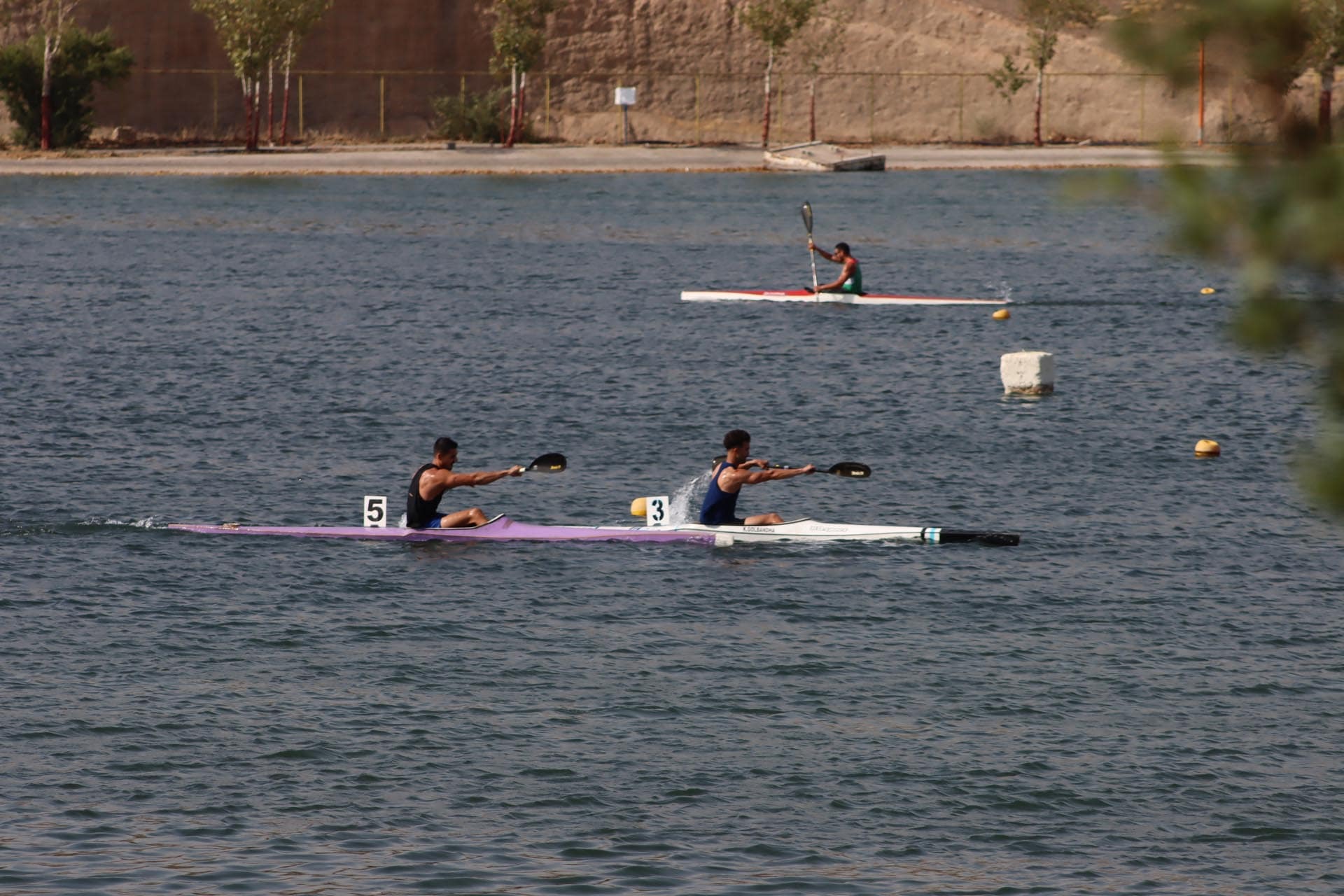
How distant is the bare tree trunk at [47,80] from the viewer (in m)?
82.4

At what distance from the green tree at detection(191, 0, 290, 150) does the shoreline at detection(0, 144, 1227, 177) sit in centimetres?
280

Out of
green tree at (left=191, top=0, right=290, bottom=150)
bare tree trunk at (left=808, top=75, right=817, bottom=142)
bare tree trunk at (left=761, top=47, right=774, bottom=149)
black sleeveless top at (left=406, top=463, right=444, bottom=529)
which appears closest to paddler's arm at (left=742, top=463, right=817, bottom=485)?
black sleeveless top at (left=406, top=463, right=444, bottom=529)

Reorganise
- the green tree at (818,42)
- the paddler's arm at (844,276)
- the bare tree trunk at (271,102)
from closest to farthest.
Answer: the paddler's arm at (844,276) < the bare tree trunk at (271,102) < the green tree at (818,42)

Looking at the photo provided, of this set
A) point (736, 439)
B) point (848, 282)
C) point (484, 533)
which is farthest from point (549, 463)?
point (848, 282)

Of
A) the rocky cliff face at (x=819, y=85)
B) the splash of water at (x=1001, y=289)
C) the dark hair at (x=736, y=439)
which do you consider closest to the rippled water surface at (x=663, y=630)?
the dark hair at (x=736, y=439)

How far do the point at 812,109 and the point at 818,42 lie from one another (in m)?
10.1

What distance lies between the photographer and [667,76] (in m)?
101

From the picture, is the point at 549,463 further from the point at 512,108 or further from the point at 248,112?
the point at 512,108

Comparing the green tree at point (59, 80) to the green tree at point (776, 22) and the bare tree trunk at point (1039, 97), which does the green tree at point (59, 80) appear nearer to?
the green tree at point (776, 22)

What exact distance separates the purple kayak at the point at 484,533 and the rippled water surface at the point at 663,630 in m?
0.26

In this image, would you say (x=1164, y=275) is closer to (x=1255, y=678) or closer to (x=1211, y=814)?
(x=1255, y=678)

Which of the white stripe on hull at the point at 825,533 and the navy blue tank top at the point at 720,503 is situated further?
the navy blue tank top at the point at 720,503

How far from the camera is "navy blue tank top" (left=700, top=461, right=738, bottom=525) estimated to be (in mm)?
24047

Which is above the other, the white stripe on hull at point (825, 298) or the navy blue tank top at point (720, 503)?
the white stripe on hull at point (825, 298)
